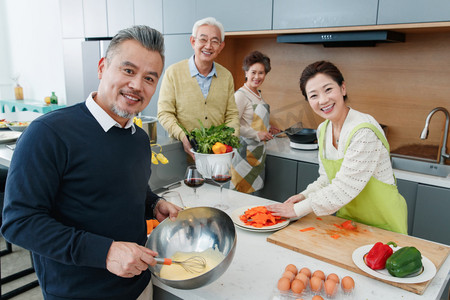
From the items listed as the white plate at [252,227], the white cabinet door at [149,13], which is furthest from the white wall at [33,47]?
the white plate at [252,227]

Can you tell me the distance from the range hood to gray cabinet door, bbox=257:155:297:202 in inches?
37.7

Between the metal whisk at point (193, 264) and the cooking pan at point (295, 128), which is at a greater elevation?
the cooking pan at point (295, 128)

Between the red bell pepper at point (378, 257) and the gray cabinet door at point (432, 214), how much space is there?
1427 millimetres

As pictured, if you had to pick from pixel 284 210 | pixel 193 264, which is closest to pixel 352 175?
pixel 284 210

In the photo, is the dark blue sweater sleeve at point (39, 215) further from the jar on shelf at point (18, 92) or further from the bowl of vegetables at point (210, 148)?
the jar on shelf at point (18, 92)

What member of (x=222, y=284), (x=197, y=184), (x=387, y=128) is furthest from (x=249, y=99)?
(x=222, y=284)

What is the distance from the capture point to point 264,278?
1.12m

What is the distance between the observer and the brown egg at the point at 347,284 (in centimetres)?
103

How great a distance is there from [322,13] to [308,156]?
1.08m

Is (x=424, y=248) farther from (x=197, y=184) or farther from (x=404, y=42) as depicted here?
(x=404, y=42)

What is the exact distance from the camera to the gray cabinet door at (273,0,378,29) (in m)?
2.53

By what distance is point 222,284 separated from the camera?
110 centimetres

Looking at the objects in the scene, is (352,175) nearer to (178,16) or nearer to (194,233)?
(194,233)

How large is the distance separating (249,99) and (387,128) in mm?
1163
